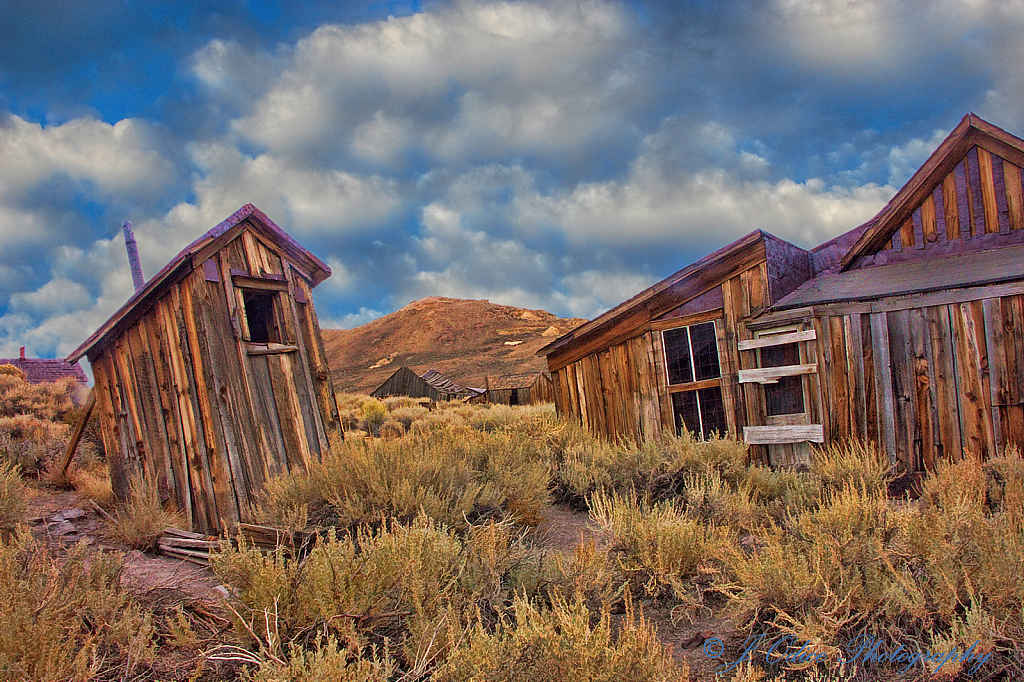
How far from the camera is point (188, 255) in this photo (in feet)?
21.2

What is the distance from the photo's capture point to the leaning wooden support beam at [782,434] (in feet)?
26.2

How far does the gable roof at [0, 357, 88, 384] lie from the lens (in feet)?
82.0

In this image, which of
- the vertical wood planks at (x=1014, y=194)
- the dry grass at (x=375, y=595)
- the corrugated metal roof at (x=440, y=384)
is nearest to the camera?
the dry grass at (x=375, y=595)

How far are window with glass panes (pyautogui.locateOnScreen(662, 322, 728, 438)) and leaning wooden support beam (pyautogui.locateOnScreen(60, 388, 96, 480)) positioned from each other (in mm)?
7693

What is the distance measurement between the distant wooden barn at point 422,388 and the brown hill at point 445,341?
18.0 metres

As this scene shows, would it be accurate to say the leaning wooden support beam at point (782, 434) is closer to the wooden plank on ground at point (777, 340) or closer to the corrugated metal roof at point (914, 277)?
the wooden plank on ground at point (777, 340)

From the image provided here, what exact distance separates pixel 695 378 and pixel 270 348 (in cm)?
580

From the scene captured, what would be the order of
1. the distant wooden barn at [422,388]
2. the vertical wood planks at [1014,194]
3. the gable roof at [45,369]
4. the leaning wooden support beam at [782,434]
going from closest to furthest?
the vertical wood planks at [1014,194]
the leaning wooden support beam at [782,434]
the gable roof at [45,369]
the distant wooden barn at [422,388]

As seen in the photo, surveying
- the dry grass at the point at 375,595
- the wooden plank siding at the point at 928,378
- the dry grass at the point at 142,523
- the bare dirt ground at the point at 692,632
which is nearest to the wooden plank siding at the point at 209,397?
the dry grass at the point at 142,523

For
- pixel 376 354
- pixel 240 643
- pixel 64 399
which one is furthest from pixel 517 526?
pixel 376 354

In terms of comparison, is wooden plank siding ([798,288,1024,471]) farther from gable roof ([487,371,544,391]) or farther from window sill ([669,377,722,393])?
gable roof ([487,371,544,391])

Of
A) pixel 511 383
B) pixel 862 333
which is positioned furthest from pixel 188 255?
pixel 511 383

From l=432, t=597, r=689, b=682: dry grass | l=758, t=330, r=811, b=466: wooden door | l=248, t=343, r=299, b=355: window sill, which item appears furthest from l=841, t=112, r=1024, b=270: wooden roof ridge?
l=248, t=343, r=299, b=355: window sill

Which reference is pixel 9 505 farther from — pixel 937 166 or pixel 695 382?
pixel 937 166
